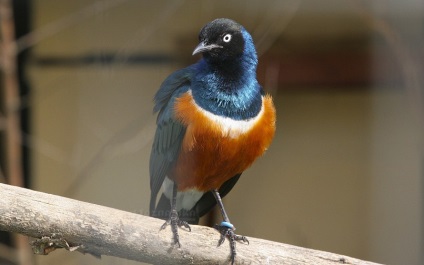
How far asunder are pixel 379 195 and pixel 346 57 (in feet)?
1.73

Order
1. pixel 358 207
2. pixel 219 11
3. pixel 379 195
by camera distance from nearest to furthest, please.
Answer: pixel 219 11 < pixel 379 195 < pixel 358 207

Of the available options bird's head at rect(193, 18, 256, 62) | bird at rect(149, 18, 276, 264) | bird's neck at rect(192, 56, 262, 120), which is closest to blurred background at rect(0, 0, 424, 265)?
bird at rect(149, 18, 276, 264)

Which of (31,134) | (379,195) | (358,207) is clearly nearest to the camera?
(379,195)

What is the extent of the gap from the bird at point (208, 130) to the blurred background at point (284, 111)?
695 millimetres

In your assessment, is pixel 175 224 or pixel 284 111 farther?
pixel 284 111

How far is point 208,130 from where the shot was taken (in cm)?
167

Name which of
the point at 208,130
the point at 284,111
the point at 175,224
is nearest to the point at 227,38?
the point at 208,130

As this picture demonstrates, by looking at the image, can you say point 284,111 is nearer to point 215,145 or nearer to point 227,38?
point 215,145

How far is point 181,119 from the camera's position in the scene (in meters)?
1.67

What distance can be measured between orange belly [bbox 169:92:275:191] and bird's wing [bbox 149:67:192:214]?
2 centimetres

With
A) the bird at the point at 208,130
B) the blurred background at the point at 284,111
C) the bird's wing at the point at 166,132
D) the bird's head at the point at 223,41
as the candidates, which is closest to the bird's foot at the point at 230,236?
the bird at the point at 208,130

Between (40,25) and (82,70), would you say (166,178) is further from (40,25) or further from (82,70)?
(40,25)

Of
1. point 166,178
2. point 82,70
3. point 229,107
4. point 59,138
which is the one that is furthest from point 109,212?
point 59,138

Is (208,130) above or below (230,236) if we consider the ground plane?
above
